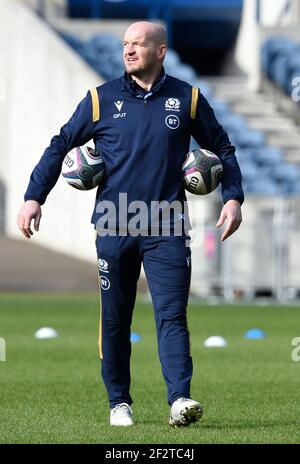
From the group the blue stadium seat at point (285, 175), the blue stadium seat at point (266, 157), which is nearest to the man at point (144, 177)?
the blue stadium seat at point (285, 175)

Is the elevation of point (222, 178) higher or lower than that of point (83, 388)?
higher

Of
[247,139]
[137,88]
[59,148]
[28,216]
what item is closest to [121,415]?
[28,216]

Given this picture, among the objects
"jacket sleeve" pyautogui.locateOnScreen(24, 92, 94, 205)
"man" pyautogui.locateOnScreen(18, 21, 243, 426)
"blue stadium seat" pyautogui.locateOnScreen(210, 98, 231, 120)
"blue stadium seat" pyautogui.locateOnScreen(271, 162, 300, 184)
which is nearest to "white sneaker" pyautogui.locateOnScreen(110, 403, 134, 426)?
"man" pyautogui.locateOnScreen(18, 21, 243, 426)

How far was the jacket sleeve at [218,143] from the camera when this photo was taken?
7257mm

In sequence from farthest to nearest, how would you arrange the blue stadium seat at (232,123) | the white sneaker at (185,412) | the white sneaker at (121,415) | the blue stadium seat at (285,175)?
the blue stadium seat at (232,123) < the blue stadium seat at (285,175) < the white sneaker at (121,415) < the white sneaker at (185,412)

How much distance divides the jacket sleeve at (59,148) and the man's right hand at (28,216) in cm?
8

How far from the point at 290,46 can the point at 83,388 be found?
78.3ft

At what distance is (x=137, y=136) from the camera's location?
712 centimetres

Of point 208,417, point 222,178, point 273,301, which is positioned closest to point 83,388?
point 208,417

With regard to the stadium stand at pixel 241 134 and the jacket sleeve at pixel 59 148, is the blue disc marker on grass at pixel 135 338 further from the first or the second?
the stadium stand at pixel 241 134

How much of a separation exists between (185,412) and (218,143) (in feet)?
5.06
